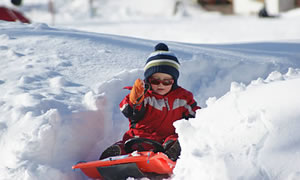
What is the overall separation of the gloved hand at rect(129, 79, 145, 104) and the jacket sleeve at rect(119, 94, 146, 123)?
0.17 ft

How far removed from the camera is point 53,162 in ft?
9.60

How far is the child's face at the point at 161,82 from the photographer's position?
325cm

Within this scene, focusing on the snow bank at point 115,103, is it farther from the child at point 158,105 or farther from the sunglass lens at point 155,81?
the sunglass lens at point 155,81

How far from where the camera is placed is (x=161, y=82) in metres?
3.25

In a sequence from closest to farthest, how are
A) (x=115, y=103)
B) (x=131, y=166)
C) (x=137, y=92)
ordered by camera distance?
(x=131, y=166)
(x=137, y=92)
(x=115, y=103)

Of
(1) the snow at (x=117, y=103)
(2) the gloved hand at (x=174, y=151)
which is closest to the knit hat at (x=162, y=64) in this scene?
(1) the snow at (x=117, y=103)

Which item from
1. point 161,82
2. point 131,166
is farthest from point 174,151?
point 161,82

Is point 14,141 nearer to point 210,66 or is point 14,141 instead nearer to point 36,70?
point 36,70

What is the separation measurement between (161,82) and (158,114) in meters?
→ 0.24

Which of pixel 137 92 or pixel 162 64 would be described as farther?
pixel 162 64

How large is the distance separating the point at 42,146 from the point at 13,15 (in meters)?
6.51

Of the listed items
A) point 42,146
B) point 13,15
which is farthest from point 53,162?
point 13,15

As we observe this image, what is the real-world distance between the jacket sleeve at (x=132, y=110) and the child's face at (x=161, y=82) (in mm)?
163

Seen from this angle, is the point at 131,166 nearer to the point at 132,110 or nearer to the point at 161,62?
the point at 132,110
